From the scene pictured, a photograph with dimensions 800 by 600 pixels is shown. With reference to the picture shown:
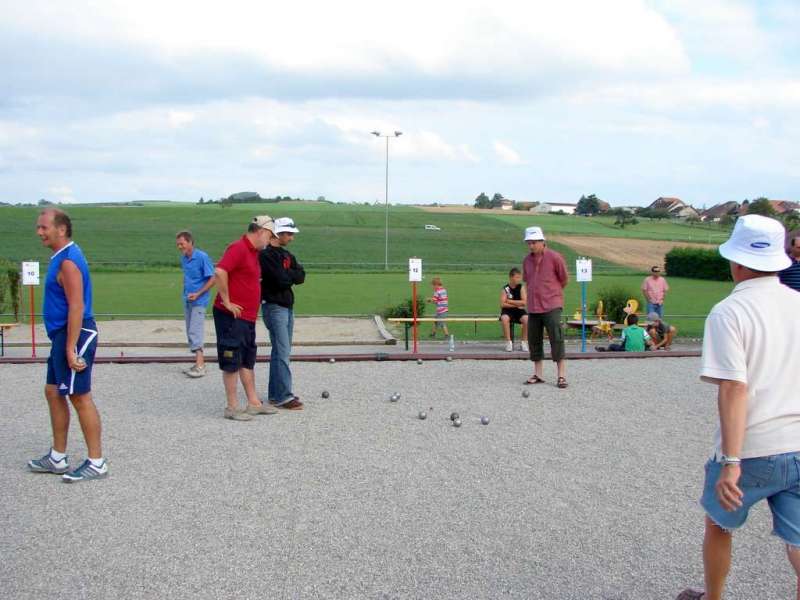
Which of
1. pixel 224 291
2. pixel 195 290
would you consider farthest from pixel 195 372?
pixel 224 291

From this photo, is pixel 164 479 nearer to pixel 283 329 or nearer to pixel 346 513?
pixel 346 513

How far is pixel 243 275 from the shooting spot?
7.83 metres

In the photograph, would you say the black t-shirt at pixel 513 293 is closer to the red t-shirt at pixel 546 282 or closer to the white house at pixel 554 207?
the red t-shirt at pixel 546 282

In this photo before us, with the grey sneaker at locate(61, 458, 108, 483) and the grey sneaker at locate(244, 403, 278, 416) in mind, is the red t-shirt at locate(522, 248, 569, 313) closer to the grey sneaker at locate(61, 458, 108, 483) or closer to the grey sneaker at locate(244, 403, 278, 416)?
the grey sneaker at locate(244, 403, 278, 416)

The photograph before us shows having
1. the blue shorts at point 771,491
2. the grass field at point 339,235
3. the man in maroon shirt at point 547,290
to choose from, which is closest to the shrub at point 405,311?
the man in maroon shirt at point 547,290

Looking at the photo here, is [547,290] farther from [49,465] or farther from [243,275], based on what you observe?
[49,465]

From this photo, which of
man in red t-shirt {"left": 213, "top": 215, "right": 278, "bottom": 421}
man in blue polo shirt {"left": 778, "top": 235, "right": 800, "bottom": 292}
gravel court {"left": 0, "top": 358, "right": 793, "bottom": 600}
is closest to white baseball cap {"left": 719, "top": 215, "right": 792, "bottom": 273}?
gravel court {"left": 0, "top": 358, "right": 793, "bottom": 600}

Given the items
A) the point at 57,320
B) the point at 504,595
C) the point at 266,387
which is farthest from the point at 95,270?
the point at 504,595

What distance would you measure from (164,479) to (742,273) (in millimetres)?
4155

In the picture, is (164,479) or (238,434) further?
(238,434)

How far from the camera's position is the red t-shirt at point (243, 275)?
776 centimetres

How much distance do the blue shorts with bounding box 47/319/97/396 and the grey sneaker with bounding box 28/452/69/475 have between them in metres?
0.58

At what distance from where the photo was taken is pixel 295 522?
5.11 metres

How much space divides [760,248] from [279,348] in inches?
223
